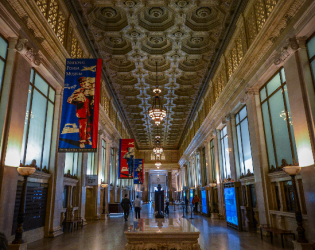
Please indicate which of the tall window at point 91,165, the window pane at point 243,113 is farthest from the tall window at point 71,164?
the window pane at point 243,113

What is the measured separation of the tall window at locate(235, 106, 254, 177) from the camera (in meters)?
10.8

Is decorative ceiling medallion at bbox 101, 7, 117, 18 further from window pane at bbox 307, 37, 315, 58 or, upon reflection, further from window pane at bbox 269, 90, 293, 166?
window pane at bbox 307, 37, 315, 58

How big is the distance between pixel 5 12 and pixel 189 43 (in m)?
9.48

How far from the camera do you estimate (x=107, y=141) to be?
19016 millimetres

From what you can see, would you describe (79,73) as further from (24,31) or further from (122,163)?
(122,163)

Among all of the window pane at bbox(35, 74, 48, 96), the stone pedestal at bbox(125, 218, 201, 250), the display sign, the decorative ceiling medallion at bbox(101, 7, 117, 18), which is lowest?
the stone pedestal at bbox(125, 218, 201, 250)

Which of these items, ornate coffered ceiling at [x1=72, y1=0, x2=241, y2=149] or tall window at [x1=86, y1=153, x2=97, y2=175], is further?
tall window at [x1=86, y1=153, x2=97, y2=175]

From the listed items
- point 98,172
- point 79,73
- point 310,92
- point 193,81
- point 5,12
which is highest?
point 193,81

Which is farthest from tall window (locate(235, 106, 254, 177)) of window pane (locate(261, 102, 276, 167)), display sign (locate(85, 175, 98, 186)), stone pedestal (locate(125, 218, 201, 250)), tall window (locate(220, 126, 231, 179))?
display sign (locate(85, 175, 98, 186))

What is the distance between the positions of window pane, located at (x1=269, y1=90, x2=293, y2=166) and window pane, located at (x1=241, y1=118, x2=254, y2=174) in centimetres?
Answer: 225

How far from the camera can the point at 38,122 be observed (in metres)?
8.40

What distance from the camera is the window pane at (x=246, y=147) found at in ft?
35.0

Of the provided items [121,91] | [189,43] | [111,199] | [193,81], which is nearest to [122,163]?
[111,199]

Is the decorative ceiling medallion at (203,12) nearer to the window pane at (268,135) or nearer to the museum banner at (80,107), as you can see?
the window pane at (268,135)
